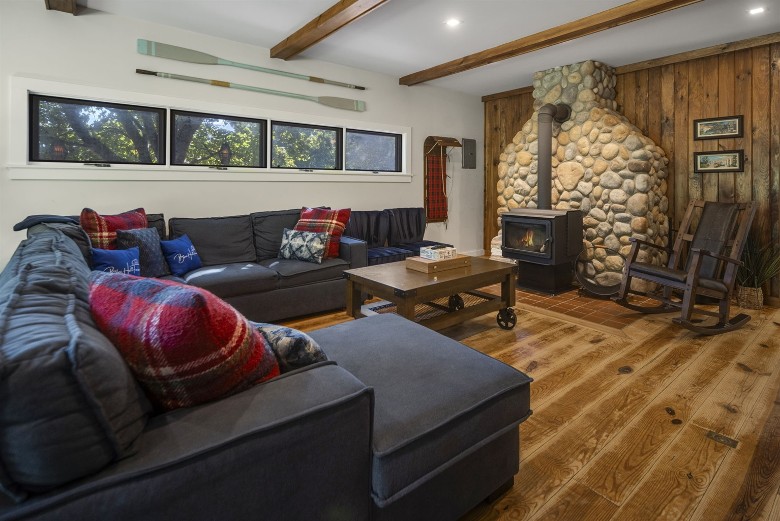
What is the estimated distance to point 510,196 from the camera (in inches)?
215

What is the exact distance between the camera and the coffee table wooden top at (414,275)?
2.72 m

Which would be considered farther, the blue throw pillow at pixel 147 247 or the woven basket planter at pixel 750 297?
the woven basket planter at pixel 750 297

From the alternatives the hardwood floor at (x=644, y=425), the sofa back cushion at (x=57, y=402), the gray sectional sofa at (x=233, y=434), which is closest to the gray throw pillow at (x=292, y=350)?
the gray sectional sofa at (x=233, y=434)

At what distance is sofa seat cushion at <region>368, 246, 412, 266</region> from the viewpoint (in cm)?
426

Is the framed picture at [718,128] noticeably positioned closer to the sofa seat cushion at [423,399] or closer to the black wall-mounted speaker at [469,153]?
the black wall-mounted speaker at [469,153]

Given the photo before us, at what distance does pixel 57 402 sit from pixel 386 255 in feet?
12.1

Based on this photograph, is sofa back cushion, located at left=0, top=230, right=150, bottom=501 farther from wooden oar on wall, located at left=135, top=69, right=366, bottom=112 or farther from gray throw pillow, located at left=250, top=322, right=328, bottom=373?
wooden oar on wall, located at left=135, top=69, right=366, bottom=112

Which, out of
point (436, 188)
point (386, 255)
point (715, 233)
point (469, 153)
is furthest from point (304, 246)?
point (715, 233)

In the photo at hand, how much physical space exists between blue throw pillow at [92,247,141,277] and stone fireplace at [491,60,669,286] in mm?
4006

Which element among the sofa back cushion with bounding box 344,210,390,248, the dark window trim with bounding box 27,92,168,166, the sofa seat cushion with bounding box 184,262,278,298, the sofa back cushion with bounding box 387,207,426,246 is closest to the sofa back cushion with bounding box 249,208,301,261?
the sofa seat cushion with bounding box 184,262,278,298

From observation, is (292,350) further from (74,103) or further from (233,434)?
(74,103)

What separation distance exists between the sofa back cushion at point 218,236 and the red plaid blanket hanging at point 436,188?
2.58m

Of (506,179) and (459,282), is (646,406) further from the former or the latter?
(506,179)

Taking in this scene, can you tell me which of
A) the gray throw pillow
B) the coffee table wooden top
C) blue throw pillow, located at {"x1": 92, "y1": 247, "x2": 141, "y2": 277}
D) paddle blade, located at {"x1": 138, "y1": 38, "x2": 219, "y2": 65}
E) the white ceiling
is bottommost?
A: the gray throw pillow
